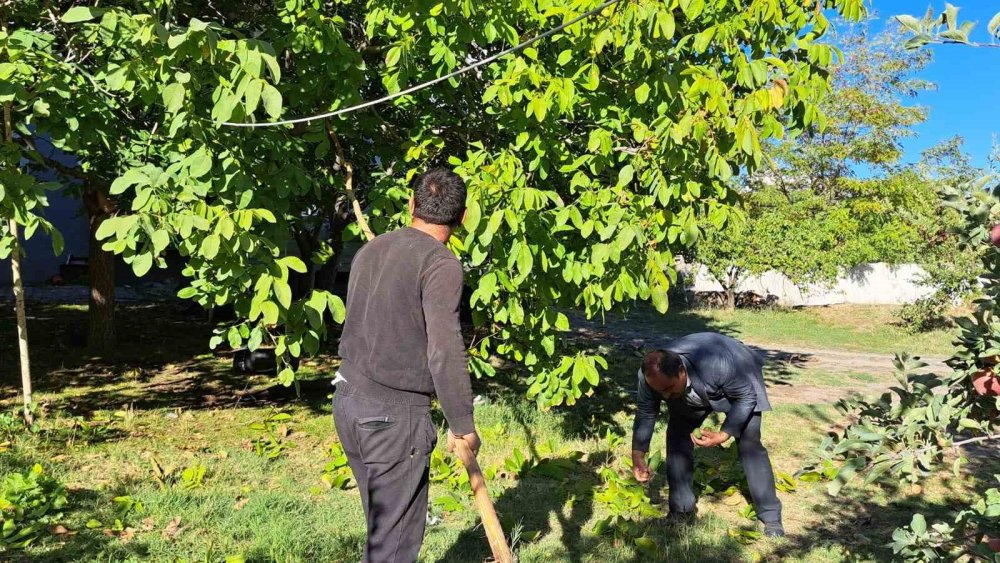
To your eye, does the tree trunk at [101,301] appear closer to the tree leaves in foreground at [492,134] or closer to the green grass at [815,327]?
the tree leaves in foreground at [492,134]

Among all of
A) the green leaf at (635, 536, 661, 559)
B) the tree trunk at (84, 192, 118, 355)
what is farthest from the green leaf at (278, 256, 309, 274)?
the tree trunk at (84, 192, 118, 355)

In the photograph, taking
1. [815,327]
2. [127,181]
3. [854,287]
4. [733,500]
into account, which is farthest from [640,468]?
[854,287]

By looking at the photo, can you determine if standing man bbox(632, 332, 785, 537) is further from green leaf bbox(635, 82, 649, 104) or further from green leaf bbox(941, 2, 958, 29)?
green leaf bbox(941, 2, 958, 29)

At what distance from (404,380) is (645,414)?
2211mm

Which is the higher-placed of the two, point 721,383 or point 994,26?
point 994,26

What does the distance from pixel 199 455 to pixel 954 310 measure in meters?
15.9

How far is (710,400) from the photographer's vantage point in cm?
429

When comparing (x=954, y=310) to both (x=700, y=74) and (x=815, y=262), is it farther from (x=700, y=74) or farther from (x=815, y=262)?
(x=700, y=74)

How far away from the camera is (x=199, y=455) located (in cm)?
547

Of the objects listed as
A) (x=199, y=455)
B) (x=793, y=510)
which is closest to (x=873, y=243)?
(x=793, y=510)

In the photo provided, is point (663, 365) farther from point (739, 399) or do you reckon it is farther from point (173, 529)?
point (173, 529)

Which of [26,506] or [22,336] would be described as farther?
[22,336]

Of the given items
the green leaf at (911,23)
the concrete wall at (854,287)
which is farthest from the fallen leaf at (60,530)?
the concrete wall at (854,287)

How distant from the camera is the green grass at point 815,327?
48.2 ft
